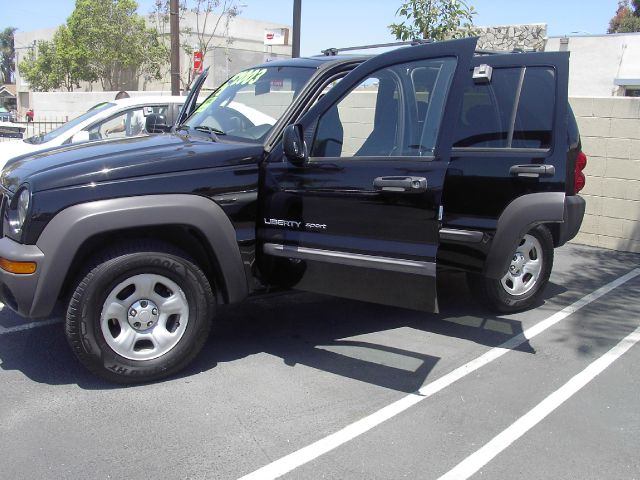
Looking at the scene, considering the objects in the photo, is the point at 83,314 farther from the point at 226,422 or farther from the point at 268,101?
the point at 268,101

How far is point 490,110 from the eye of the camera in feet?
17.7

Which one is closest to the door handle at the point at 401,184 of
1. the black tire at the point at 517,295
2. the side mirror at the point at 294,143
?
the side mirror at the point at 294,143

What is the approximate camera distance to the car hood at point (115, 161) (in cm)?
376

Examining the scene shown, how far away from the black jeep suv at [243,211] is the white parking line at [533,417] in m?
0.83

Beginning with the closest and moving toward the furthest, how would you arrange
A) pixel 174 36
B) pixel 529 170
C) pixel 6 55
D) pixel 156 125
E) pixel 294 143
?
pixel 294 143
pixel 529 170
pixel 156 125
pixel 174 36
pixel 6 55

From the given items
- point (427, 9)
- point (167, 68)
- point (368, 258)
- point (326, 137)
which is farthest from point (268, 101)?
point (167, 68)

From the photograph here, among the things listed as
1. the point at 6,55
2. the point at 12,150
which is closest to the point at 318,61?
the point at 12,150

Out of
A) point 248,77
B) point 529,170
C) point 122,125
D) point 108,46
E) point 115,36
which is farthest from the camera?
point 108,46

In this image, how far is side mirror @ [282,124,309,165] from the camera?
13.2 feet

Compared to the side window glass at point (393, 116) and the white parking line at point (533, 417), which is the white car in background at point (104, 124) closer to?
the side window glass at point (393, 116)

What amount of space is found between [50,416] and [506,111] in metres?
4.06

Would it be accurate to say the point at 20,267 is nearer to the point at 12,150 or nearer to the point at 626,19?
the point at 12,150

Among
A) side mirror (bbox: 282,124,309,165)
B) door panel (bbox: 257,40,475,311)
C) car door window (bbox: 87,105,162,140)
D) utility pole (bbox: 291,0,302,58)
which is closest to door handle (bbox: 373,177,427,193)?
door panel (bbox: 257,40,475,311)

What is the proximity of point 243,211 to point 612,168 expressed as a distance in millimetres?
5738
